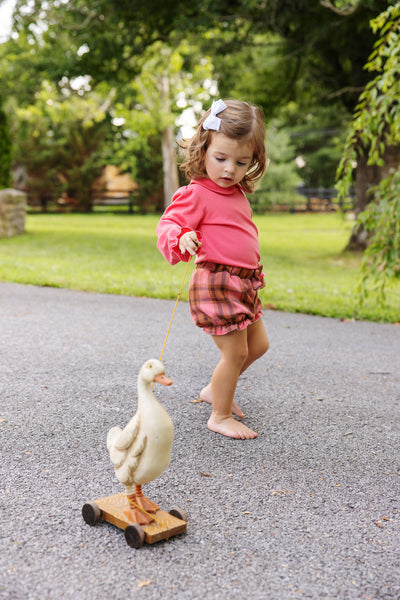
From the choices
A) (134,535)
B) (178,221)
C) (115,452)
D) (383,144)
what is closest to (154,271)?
(383,144)

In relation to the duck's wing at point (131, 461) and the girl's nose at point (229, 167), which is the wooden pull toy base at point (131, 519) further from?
the girl's nose at point (229, 167)

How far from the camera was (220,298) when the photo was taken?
2732mm

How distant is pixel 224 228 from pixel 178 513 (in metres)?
1.27

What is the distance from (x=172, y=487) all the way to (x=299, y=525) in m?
0.49

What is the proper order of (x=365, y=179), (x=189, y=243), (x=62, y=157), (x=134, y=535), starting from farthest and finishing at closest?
(x=62, y=157) → (x=365, y=179) → (x=189, y=243) → (x=134, y=535)

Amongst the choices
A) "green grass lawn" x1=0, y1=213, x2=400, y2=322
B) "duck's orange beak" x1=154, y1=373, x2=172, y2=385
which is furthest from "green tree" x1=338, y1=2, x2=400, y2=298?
"duck's orange beak" x1=154, y1=373, x2=172, y2=385

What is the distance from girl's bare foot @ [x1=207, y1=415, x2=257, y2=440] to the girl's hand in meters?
0.92

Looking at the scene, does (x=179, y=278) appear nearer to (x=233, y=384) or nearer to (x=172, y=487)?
(x=233, y=384)

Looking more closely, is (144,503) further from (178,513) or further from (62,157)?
(62,157)

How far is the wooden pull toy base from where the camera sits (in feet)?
6.03

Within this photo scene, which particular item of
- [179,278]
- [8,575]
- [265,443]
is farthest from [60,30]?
[8,575]

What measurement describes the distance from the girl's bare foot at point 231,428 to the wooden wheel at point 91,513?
935 millimetres

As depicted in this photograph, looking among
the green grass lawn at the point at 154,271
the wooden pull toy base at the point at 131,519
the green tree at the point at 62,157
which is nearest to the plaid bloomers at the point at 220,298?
the wooden pull toy base at the point at 131,519

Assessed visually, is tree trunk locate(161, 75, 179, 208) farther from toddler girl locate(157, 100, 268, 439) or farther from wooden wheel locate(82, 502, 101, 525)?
wooden wheel locate(82, 502, 101, 525)
